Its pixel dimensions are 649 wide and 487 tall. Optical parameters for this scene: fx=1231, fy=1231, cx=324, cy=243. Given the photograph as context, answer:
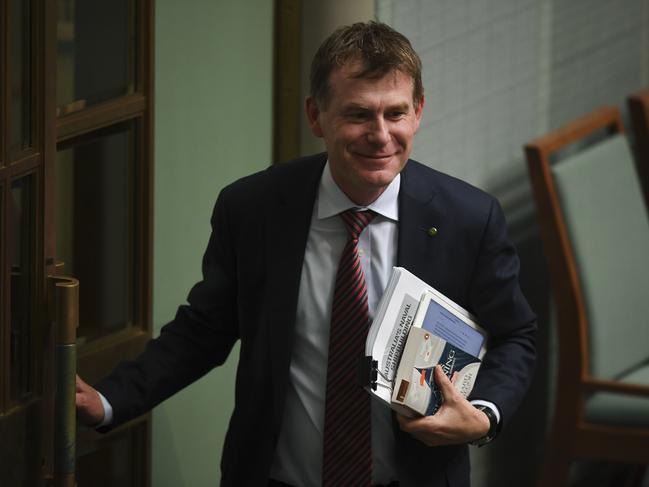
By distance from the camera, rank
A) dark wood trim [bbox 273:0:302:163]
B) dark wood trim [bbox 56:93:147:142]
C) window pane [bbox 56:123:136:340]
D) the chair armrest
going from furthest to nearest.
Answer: the chair armrest < dark wood trim [bbox 273:0:302:163] < window pane [bbox 56:123:136:340] < dark wood trim [bbox 56:93:147:142]

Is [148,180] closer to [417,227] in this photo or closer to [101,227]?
[101,227]

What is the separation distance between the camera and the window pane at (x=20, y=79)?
1.80m

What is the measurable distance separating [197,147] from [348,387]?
3.13 feet

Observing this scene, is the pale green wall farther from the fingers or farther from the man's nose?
the man's nose

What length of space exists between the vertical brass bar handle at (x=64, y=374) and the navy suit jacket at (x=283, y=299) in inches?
7.5

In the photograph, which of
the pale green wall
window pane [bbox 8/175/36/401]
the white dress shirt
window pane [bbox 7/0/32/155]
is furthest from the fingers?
the pale green wall

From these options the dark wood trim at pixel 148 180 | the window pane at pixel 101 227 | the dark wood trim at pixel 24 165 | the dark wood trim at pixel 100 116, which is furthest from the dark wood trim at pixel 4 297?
the dark wood trim at pixel 148 180

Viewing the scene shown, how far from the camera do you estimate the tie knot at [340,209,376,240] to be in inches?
78.7

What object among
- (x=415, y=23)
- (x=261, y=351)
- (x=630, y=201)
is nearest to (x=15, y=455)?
(x=261, y=351)

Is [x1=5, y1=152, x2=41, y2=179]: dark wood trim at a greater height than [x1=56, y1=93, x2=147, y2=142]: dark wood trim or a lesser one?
lesser

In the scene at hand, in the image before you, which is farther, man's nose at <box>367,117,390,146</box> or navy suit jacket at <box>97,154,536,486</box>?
navy suit jacket at <box>97,154,536,486</box>

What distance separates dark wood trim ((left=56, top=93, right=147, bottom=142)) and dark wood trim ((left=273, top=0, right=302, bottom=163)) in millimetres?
536

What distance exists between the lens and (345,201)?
203cm

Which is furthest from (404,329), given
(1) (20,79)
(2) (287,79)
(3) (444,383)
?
(2) (287,79)
